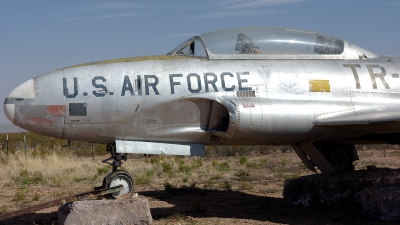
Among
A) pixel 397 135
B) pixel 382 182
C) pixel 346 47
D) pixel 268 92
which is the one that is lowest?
pixel 382 182

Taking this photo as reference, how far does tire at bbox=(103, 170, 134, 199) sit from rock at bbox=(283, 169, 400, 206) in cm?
347

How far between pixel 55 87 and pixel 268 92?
3433 mm

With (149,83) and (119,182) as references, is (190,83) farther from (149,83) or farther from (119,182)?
(119,182)

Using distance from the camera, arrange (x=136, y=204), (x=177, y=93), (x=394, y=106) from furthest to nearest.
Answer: (x=394, y=106), (x=177, y=93), (x=136, y=204)

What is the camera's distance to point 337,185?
9922mm

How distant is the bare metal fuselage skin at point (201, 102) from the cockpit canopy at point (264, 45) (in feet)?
0.68

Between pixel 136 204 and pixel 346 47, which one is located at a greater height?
pixel 346 47

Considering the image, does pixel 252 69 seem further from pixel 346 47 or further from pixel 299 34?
pixel 346 47

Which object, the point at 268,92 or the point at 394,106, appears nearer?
the point at 268,92

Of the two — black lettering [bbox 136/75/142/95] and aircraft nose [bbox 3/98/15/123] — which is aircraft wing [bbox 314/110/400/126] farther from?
aircraft nose [bbox 3/98/15/123]

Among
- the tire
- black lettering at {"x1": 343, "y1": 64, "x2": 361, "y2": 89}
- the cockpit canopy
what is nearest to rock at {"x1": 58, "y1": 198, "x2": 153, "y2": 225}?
the tire

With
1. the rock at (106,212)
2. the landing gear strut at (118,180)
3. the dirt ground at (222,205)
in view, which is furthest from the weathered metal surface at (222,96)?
the dirt ground at (222,205)

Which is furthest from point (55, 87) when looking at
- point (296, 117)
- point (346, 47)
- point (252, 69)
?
point (346, 47)

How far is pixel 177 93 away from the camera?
8711 mm
